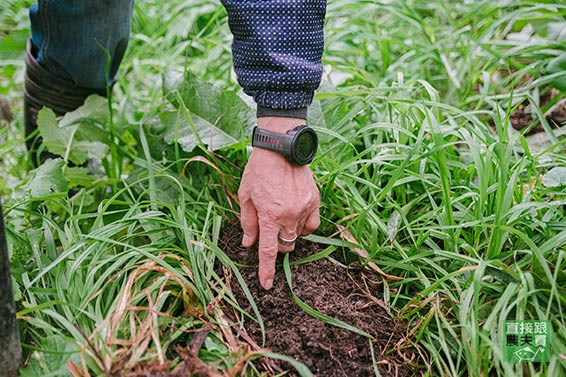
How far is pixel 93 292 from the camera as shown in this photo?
1.46m

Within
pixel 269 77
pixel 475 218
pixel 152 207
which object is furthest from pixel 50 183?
pixel 475 218

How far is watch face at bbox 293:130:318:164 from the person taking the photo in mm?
1459

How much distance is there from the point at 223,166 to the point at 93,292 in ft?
2.01

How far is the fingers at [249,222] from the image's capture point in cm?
152

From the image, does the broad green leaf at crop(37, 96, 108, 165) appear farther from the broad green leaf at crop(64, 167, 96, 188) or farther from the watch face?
the watch face

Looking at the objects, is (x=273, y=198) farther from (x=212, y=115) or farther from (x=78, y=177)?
(x=78, y=177)

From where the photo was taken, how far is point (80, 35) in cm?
208

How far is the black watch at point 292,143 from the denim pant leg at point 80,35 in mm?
826

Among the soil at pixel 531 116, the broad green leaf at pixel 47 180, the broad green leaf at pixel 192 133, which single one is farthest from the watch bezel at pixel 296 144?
the soil at pixel 531 116

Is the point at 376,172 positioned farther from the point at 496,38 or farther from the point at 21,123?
the point at 21,123

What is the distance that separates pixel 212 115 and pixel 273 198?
2.25 ft

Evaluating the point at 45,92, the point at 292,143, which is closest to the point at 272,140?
the point at 292,143

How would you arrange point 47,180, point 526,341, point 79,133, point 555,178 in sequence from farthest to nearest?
1. point 79,133
2. point 47,180
3. point 555,178
4. point 526,341

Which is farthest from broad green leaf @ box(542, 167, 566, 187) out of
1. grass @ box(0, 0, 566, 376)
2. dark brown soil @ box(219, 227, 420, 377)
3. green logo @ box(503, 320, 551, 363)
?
dark brown soil @ box(219, 227, 420, 377)
